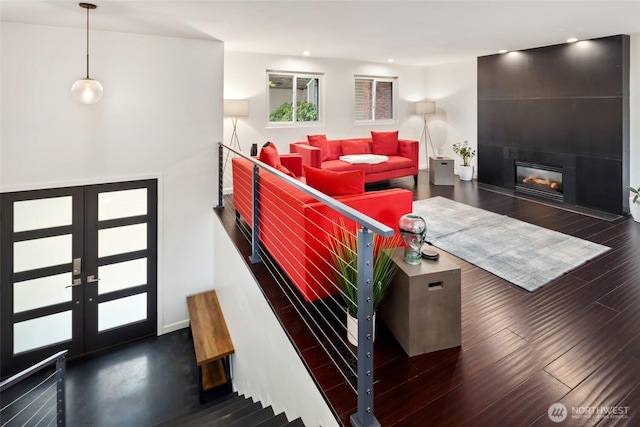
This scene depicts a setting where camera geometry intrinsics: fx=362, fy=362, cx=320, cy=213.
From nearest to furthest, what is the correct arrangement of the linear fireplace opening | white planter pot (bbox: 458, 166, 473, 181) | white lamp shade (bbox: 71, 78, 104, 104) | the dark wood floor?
the dark wood floor < white lamp shade (bbox: 71, 78, 104, 104) < the linear fireplace opening < white planter pot (bbox: 458, 166, 473, 181)

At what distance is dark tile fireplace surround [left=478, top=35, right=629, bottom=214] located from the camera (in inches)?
196

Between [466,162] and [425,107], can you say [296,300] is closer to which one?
[466,162]

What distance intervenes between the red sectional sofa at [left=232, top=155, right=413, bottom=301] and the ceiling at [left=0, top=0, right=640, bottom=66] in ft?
5.79

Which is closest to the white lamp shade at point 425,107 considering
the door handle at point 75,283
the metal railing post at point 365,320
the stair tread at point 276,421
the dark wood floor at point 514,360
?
the dark wood floor at point 514,360

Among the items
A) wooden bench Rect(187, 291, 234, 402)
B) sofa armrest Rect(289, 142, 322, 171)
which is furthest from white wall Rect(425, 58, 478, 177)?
wooden bench Rect(187, 291, 234, 402)

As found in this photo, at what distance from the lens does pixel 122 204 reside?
4504 mm

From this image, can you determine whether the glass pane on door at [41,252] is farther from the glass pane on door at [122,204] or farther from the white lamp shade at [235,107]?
the white lamp shade at [235,107]

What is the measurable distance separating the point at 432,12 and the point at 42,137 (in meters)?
4.28

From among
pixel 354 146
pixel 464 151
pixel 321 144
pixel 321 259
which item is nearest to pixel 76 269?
pixel 321 259

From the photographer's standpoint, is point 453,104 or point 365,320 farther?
point 453,104

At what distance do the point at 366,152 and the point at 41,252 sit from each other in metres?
5.42

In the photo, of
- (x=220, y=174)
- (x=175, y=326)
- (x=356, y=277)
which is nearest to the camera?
(x=356, y=277)

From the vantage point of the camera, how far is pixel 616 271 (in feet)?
10.6

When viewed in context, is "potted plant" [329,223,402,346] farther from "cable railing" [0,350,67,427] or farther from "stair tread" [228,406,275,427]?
"cable railing" [0,350,67,427]
